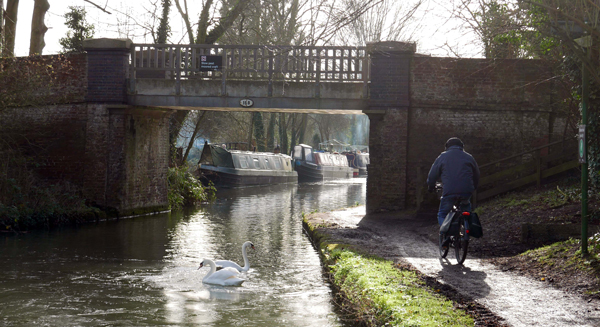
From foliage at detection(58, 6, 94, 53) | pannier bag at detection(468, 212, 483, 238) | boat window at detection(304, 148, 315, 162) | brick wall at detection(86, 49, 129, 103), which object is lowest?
pannier bag at detection(468, 212, 483, 238)

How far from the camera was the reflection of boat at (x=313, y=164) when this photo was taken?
42.1 metres

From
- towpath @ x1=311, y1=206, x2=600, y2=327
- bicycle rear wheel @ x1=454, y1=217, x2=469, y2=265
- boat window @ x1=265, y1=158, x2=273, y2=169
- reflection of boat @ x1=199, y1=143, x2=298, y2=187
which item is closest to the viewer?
towpath @ x1=311, y1=206, x2=600, y2=327

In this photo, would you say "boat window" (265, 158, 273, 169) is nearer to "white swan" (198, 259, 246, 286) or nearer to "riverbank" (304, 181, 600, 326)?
"riverbank" (304, 181, 600, 326)

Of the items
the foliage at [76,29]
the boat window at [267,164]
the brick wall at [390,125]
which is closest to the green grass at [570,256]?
the brick wall at [390,125]

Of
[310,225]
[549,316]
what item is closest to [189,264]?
[310,225]

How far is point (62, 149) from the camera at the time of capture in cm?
1609

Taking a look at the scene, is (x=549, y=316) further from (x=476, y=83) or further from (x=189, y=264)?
(x=476, y=83)

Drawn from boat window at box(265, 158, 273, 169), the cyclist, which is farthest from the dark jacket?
boat window at box(265, 158, 273, 169)

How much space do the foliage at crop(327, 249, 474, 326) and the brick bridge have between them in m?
6.99

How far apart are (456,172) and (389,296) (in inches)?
113

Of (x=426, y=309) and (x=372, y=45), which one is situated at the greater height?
(x=372, y=45)

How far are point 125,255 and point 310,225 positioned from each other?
14.0 feet

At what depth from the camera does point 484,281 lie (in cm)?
721

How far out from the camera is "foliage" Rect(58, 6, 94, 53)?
19.7 metres
